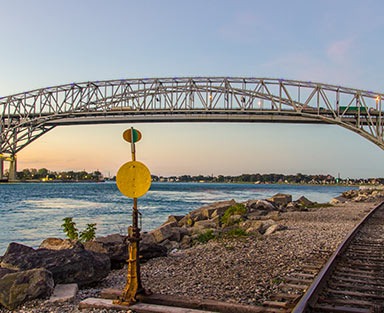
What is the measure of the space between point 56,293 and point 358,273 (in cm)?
448

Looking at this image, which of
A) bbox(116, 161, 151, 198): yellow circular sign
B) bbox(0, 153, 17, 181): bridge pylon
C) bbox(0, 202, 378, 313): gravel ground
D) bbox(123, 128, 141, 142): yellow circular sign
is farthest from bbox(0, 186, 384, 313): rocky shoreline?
bbox(0, 153, 17, 181): bridge pylon

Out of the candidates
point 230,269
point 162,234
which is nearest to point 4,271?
point 230,269

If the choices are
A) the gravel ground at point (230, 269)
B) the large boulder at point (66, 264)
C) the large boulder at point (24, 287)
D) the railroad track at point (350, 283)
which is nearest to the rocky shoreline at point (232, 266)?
the gravel ground at point (230, 269)

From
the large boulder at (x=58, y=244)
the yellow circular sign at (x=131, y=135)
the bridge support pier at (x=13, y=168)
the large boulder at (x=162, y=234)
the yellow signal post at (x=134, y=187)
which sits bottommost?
the large boulder at (x=162, y=234)

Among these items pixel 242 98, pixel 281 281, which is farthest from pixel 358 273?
pixel 242 98

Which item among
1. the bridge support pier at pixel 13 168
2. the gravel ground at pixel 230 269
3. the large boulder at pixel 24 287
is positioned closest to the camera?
the large boulder at pixel 24 287

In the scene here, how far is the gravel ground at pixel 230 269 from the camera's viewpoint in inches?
220

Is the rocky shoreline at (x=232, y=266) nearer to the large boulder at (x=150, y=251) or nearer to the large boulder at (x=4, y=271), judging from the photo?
the large boulder at (x=150, y=251)

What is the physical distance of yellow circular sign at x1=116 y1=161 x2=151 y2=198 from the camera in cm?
532

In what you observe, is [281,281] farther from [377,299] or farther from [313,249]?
[313,249]

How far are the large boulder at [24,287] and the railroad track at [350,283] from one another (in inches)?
129

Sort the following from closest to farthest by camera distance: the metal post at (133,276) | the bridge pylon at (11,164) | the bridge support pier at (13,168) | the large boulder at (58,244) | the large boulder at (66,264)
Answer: the metal post at (133,276) → the large boulder at (66,264) → the large boulder at (58,244) → the bridge pylon at (11,164) → the bridge support pier at (13,168)

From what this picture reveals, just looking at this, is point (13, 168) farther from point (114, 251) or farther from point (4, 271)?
point (4, 271)

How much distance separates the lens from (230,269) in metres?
7.19
